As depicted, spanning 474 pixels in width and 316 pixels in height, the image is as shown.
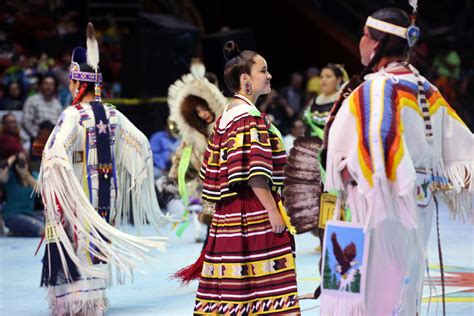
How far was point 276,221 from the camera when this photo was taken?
4949 millimetres

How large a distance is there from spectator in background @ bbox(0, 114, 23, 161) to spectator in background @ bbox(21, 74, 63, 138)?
1.13m

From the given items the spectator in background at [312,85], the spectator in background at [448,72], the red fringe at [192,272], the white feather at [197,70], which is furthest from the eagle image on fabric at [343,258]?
the spectator in background at [448,72]

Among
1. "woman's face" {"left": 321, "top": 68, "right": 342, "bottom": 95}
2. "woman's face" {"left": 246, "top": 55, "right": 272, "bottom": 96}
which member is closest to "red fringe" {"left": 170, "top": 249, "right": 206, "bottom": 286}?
"woman's face" {"left": 246, "top": 55, "right": 272, "bottom": 96}

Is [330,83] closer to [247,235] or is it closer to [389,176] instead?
[247,235]

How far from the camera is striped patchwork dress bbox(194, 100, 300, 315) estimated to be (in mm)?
4957

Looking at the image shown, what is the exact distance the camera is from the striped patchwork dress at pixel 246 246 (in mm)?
4957

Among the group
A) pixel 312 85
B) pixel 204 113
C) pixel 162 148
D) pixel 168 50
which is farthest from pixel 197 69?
pixel 312 85

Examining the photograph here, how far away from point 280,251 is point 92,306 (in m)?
1.51

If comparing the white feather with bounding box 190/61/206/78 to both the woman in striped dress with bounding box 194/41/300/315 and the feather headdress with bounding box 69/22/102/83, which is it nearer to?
the feather headdress with bounding box 69/22/102/83

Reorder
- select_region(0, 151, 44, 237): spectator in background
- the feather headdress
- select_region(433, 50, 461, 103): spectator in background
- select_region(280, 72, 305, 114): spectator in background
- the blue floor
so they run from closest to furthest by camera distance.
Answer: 1. the feather headdress
2. the blue floor
3. select_region(0, 151, 44, 237): spectator in background
4. select_region(280, 72, 305, 114): spectator in background
5. select_region(433, 50, 461, 103): spectator in background

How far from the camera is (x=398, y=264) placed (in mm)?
3967

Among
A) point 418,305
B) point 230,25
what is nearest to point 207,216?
point 418,305

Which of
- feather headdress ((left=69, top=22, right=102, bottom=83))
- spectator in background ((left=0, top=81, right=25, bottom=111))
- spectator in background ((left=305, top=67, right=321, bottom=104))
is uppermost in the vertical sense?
spectator in background ((left=305, top=67, right=321, bottom=104))

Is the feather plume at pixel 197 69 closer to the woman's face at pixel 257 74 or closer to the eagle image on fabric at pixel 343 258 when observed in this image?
the woman's face at pixel 257 74
